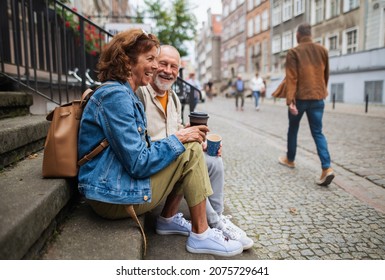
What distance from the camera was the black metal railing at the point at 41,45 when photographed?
11.0 ft

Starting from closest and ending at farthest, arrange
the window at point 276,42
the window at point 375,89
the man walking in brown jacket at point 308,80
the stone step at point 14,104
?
1. the stone step at point 14,104
2. the man walking in brown jacket at point 308,80
3. the window at point 276,42
4. the window at point 375,89

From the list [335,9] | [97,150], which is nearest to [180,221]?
[97,150]

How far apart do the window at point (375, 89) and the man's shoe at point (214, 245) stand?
51.4 feet

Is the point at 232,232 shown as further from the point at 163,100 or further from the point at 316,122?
the point at 316,122

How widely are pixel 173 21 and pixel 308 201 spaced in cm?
1049

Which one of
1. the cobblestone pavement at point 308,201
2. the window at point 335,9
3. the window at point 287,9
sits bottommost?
the cobblestone pavement at point 308,201

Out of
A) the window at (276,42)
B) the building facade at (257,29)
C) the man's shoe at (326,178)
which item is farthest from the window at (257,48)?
the man's shoe at (326,178)

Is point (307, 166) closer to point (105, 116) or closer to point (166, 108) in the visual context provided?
point (166, 108)

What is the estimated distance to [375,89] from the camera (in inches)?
609

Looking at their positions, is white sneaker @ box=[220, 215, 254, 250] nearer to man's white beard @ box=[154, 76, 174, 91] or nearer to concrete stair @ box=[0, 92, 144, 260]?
concrete stair @ box=[0, 92, 144, 260]

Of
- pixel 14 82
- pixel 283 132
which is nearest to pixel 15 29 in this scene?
pixel 14 82

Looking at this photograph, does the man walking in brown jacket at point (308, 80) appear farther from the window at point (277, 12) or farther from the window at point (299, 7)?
the window at point (277, 12)

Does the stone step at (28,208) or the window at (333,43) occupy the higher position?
the window at (333,43)
